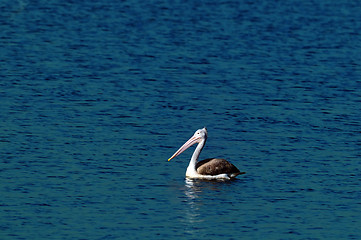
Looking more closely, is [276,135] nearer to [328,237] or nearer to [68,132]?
[68,132]

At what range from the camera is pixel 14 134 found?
→ 31891 mm

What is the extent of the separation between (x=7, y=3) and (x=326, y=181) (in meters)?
48.1

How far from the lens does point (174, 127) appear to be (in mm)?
33750

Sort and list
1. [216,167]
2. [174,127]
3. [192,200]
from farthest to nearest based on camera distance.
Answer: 1. [174,127]
2. [216,167]
3. [192,200]

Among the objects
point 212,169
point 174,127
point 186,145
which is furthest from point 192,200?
point 174,127

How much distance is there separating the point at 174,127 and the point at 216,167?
605 cm

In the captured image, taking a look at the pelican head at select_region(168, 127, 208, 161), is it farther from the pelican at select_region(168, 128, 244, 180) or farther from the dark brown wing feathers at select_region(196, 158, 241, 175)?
the dark brown wing feathers at select_region(196, 158, 241, 175)

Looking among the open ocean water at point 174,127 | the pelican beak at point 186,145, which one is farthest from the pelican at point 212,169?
the pelican beak at point 186,145

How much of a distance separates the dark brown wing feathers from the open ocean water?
0.36m

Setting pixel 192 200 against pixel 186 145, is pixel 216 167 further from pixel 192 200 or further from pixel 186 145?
pixel 192 200

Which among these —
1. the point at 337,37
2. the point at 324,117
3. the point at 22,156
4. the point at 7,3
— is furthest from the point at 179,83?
the point at 7,3

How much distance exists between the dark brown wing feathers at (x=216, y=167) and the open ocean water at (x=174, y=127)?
362mm

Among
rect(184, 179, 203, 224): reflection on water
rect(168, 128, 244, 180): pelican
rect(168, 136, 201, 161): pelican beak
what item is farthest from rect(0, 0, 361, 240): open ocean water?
rect(168, 136, 201, 161): pelican beak

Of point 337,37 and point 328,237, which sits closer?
point 328,237
